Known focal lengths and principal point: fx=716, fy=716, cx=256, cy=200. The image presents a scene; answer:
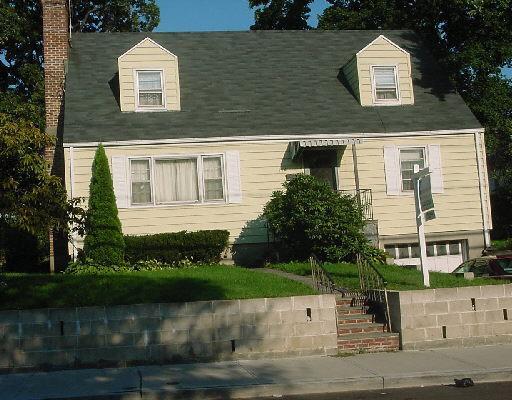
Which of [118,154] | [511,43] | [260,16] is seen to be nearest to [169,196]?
[118,154]

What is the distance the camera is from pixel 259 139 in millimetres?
21016

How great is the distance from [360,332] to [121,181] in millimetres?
9785

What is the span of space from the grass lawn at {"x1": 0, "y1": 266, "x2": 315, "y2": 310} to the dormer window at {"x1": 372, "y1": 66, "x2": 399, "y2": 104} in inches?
394

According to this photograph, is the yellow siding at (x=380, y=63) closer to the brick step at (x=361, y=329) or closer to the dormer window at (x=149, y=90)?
the dormer window at (x=149, y=90)

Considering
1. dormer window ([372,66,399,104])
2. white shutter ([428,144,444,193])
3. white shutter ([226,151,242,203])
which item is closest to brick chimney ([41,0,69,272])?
white shutter ([226,151,242,203])

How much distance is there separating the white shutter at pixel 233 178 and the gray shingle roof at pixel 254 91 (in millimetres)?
710

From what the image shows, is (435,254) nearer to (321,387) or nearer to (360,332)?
(360,332)

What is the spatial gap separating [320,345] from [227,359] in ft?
5.27

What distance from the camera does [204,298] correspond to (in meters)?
12.5

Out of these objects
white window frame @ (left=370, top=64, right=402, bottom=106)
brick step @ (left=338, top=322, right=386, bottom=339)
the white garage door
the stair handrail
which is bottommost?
brick step @ (left=338, top=322, right=386, bottom=339)

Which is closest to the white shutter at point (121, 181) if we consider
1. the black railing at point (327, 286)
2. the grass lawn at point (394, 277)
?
the grass lawn at point (394, 277)

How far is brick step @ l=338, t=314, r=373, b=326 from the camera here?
42.6 ft

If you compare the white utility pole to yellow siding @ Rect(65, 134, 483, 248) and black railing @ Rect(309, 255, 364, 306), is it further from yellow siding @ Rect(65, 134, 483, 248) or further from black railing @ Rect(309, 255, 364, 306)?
yellow siding @ Rect(65, 134, 483, 248)

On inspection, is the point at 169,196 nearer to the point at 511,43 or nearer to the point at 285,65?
the point at 285,65
